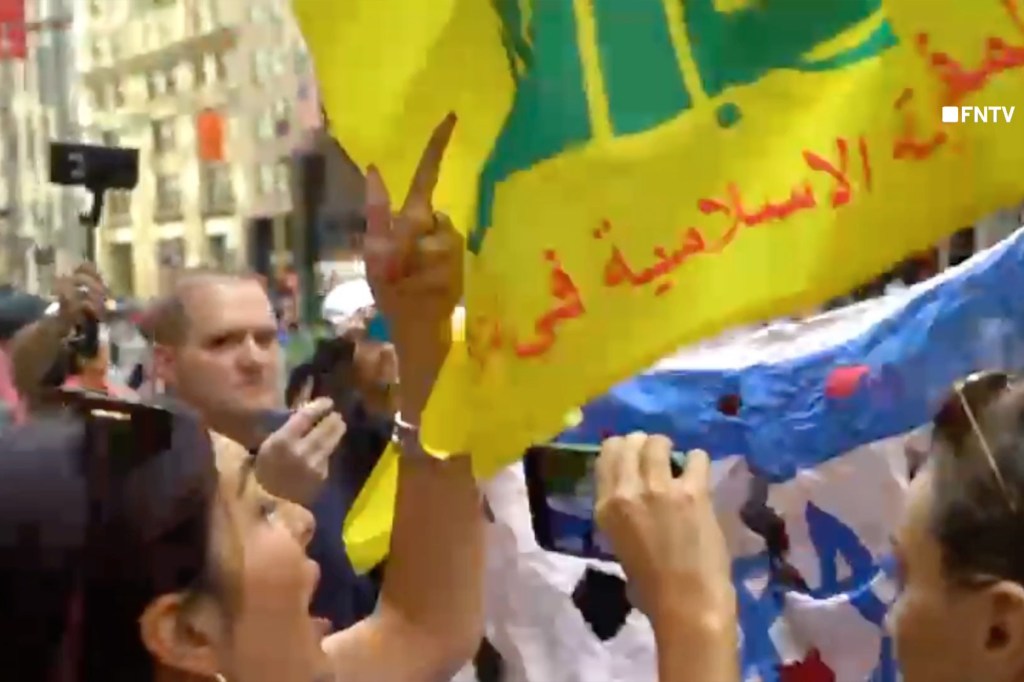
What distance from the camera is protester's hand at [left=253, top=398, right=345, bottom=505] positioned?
1637 millimetres

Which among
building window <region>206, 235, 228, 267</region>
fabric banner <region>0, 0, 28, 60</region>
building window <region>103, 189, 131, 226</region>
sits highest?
fabric banner <region>0, 0, 28, 60</region>

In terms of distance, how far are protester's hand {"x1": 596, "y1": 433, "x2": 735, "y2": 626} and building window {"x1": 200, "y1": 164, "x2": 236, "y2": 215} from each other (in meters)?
7.91

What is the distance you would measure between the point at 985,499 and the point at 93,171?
2206 millimetres

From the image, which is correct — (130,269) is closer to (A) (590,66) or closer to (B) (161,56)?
(B) (161,56)

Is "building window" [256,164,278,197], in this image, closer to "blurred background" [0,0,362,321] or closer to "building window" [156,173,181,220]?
"blurred background" [0,0,362,321]

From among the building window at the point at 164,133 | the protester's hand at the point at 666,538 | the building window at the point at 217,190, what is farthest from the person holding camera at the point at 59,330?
the building window at the point at 217,190

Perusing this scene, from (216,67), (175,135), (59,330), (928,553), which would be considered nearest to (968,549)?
(928,553)

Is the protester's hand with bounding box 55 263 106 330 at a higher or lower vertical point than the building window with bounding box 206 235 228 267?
higher

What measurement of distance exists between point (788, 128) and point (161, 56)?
23.8 feet

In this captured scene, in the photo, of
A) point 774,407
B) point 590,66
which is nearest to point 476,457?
point 590,66

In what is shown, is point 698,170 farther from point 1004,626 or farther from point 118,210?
point 118,210

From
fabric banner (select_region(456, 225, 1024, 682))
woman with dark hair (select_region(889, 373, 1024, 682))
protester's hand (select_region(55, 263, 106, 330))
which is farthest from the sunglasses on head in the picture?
protester's hand (select_region(55, 263, 106, 330))

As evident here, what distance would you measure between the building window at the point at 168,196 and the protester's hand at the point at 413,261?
24.5 feet

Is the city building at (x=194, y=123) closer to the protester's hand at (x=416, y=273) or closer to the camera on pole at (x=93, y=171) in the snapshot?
the camera on pole at (x=93, y=171)
